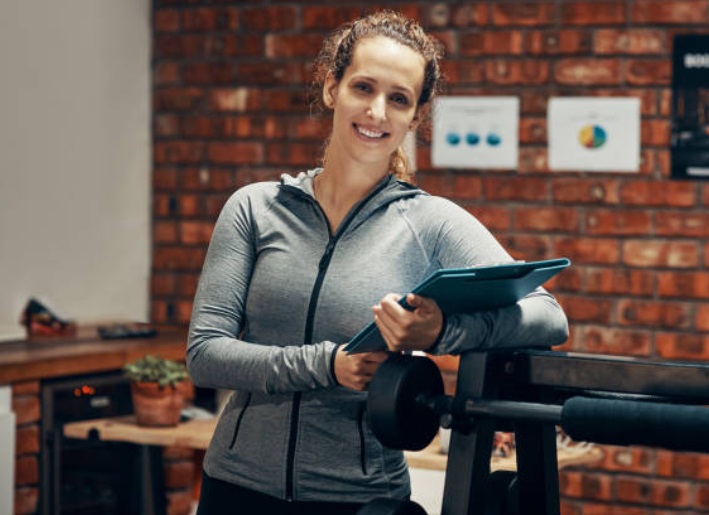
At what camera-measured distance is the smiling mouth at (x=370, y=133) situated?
1737 millimetres

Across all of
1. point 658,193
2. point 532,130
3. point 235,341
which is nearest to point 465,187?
point 532,130

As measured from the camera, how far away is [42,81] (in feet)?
13.1

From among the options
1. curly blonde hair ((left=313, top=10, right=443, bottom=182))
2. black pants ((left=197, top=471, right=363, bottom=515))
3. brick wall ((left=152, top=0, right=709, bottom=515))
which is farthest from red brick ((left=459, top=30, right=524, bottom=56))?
black pants ((left=197, top=471, right=363, bottom=515))

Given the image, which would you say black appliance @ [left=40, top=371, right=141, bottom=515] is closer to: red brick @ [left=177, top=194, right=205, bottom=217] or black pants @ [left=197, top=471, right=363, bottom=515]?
red brick @ [left=177, top=194, right=205, bottom=217]

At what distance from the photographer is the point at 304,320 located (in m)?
1.73

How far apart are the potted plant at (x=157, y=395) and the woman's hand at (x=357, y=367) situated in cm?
173

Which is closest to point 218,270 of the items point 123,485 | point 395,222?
point 395,222

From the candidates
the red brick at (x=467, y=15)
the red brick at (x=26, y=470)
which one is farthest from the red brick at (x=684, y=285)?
the red brick at (x=26, y=470)

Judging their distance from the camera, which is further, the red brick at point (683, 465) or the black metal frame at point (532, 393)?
the red brick at point (683, 465)

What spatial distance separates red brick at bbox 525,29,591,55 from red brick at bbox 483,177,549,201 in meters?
0.40

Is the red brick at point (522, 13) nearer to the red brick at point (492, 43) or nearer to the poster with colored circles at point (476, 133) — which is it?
the red brick at point (492, 43)

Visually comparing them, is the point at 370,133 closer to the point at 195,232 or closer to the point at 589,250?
the point at 589,250

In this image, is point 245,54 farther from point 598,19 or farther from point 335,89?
point 335,89

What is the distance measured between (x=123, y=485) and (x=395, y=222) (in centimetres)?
215
